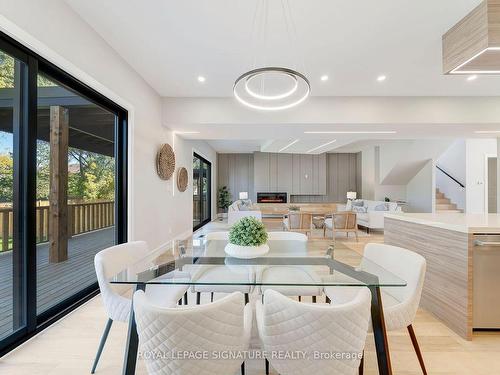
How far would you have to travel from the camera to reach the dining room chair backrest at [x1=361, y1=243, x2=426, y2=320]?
149 centimetres

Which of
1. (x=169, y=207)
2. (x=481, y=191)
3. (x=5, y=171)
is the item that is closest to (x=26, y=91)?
(x=5, y=171)

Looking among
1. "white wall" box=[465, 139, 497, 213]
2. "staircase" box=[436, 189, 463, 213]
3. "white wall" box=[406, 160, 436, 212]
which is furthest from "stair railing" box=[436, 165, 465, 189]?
"white wall" box=[406, 160, 436, 212]

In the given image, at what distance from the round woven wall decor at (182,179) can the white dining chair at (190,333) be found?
449 cm

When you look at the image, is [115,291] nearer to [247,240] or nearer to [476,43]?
[247,240]

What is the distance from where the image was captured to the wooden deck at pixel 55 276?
81.4 inches

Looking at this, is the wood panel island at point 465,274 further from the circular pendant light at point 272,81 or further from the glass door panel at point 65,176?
the glass door panel at point 65,176

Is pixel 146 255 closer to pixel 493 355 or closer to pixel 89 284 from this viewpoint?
pixel 89 284

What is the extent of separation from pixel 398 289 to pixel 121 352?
81.4 inches

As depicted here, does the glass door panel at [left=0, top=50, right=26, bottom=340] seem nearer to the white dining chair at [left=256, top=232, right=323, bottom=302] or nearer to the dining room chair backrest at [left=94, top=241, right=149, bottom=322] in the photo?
the dining room chair backrest at [left=94, top=241, right=149, bottom=322]

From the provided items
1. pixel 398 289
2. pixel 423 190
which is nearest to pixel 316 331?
pixel 398 289

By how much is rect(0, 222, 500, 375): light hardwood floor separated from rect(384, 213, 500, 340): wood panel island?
13 cm

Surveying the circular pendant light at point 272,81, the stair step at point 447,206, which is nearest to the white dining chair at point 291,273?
the circular pendant light at point 272,81

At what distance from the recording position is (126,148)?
341cm

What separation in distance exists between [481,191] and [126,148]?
9.54 m
